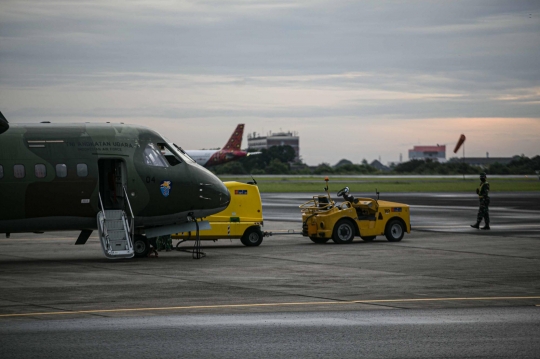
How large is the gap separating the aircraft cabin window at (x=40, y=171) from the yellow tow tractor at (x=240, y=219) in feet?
19.1

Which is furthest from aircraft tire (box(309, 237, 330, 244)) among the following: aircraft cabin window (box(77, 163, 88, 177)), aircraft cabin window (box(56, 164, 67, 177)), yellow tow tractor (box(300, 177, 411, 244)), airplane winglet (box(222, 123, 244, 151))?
airplane winglet (box(222, 123, 244, 151))

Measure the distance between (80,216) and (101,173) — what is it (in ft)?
5.14

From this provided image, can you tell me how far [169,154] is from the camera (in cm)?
2500

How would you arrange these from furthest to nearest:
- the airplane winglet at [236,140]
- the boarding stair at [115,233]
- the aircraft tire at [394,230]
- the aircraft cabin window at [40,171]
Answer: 1. the airplane winglet at [236,140]
2. the aircraft tire at [394,230]
3. the aircraft cabin window at [40,171]
4. the boarding stair at [115,233]

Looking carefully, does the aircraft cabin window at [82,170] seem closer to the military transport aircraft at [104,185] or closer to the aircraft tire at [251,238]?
the military transport aircraft at [104,185]

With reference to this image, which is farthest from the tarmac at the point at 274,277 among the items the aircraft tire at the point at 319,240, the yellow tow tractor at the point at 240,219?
the yellow tow tractor at the point at 240,219

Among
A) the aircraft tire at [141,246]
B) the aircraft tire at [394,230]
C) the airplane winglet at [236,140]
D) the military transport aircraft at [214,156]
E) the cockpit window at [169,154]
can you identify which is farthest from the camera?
the airplane winglet at [236,140]

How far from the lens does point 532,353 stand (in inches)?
414

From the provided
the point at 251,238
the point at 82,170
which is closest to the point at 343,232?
the point at 251,238

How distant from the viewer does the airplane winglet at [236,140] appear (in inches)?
4697

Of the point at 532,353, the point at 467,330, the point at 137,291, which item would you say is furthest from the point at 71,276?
the point at 532,353

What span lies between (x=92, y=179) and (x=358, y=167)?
161952 mm

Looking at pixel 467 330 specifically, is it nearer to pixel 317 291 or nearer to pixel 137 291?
pixel 317 291

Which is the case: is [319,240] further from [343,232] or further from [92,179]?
[92,179]
